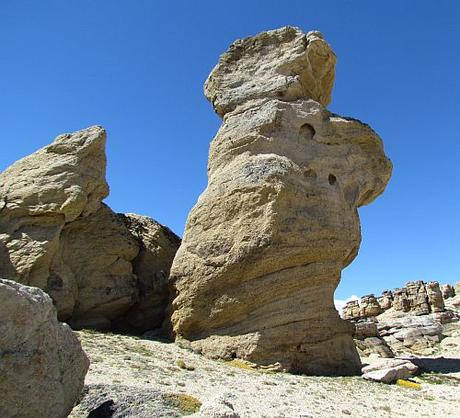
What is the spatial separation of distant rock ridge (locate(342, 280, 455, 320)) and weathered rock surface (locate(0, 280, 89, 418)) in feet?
152

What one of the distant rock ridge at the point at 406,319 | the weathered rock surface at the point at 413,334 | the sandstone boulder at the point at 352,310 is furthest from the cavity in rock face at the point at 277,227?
the sandstone boulder at the point at 352,310

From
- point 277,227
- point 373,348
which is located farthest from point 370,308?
point 277,227

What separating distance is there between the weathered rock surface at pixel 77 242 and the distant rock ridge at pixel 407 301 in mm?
34719

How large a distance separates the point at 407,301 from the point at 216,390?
44.1m

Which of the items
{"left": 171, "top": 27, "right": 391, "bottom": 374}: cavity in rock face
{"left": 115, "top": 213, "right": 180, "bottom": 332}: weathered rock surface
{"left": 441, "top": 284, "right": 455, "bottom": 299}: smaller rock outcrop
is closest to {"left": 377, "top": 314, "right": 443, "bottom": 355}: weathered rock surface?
{"left": 441, "top": 284, "right": 455, "bottom": 299}: smaller rock outcrop

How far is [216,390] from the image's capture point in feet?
42.6

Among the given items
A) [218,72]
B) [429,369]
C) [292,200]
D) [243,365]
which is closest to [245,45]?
[218,72]

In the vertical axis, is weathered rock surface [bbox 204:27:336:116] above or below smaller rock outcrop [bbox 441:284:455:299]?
above

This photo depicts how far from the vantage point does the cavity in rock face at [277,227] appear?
62.0ft

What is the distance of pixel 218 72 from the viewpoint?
2581 centimetres

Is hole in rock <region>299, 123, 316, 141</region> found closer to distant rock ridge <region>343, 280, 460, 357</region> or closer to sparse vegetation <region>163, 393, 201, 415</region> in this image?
distant rock ridge <region>343, 280, 460, 357</region>

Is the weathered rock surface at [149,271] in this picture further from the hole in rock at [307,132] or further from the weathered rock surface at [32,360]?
the weathered rock surface at [32,360]

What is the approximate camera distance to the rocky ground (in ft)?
31.5

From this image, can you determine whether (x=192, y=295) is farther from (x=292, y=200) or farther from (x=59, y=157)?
(x=59, y=157)
